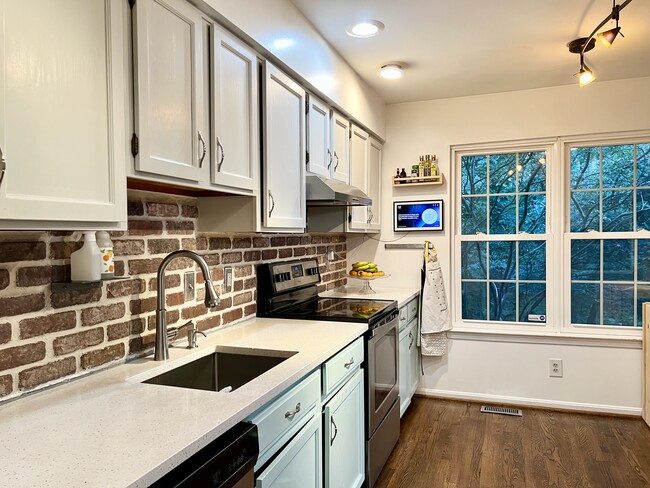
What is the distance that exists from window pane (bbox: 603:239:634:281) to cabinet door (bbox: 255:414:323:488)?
2.77 meters

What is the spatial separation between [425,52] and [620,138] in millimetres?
1720

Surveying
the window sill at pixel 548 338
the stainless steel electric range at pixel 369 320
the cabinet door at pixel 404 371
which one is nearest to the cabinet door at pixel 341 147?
the stainless steel electric range at pixel 369 320

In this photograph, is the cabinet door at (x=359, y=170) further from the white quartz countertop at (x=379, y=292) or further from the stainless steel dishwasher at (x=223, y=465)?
the stainless steel dishwasher at (x=223, y=465)

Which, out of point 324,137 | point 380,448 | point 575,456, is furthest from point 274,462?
point 575,456

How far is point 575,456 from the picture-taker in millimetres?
2818

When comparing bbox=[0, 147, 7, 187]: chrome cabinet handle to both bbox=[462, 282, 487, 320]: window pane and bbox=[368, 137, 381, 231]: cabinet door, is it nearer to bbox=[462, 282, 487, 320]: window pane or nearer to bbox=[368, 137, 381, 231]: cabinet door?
bbox=[368, 137, 381, 231]: cabinet door

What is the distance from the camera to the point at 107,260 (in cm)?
151

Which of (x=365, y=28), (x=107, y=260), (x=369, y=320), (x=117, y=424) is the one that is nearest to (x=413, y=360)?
(x=369, y=320)

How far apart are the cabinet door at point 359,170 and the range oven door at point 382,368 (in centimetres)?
75

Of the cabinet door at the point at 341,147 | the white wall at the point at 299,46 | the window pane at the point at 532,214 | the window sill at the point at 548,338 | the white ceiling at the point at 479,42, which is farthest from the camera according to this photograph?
the window pane at the point at 532,214

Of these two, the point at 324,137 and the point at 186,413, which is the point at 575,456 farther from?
the point at 186,413

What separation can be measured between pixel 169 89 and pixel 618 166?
11.0ft

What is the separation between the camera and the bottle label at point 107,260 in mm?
1497

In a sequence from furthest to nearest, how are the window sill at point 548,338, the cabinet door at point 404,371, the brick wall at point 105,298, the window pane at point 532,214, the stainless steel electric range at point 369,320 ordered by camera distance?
the window pane at point 532,214 < the window sill at point 548,338 < the cabinet door at point 404,371 < the stainless steel electric range at point 369,320 < the brick wall at point 105,298
